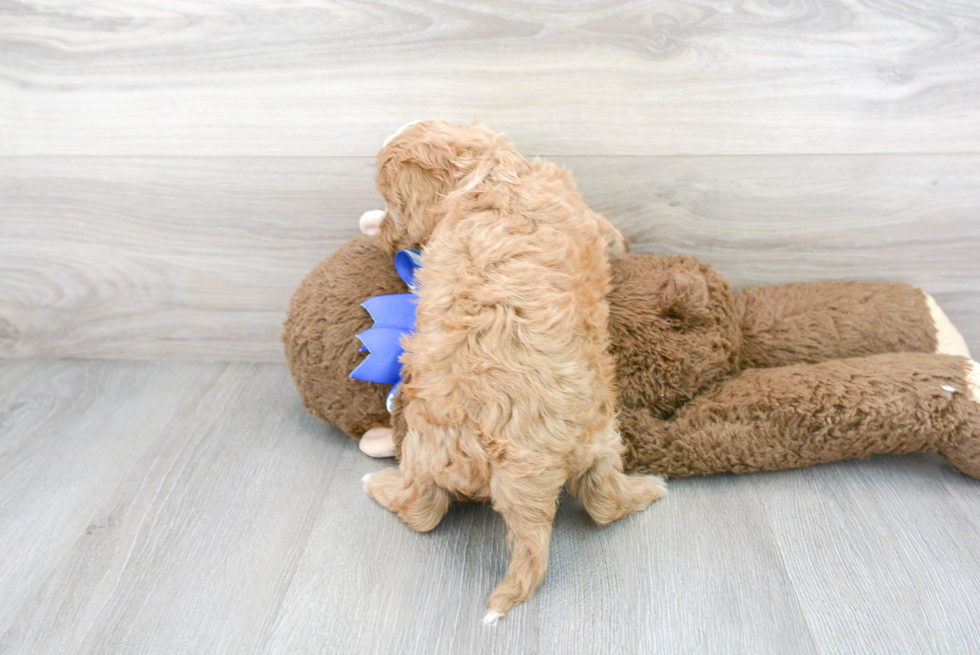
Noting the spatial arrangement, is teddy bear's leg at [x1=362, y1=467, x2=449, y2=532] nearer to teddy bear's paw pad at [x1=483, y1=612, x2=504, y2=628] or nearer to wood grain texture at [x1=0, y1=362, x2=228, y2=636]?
teddy bear's paw pad at [x1=483, y1=612, x2=504, y2=628]

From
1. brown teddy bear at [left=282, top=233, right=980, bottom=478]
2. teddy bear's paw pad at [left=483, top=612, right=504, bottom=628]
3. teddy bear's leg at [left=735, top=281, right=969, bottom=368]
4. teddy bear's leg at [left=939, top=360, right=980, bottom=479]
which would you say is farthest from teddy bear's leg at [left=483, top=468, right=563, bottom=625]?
teddy bear's leg at [left=939, top=360, right=980, bottom=479]

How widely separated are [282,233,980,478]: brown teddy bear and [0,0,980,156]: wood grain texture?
23 cm

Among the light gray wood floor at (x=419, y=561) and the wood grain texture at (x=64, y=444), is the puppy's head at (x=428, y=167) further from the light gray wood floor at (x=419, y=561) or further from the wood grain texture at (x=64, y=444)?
the wood grain texture at (x=64, y=444)

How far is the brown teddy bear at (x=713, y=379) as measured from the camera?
887 mm

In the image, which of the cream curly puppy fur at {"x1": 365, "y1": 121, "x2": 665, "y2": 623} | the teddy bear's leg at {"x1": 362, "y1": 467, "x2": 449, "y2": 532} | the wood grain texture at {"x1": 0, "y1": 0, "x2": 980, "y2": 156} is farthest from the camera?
the wood grain texture at {"x1": 0, "y1": 0, "x2": 980, "y2": 156}

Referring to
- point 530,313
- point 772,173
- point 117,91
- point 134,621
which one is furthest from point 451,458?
point 117,91

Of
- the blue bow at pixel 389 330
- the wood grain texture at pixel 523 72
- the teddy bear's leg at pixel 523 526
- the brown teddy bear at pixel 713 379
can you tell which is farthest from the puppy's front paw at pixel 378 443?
the wood grain texture at pixel 523 72

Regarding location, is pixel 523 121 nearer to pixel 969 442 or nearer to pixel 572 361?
pixel 572 361

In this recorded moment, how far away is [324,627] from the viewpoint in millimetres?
735

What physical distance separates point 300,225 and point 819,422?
850 millimetres

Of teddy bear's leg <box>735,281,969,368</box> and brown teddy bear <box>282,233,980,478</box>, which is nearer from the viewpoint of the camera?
brown teddy bear <box>282,233,980,478</box>

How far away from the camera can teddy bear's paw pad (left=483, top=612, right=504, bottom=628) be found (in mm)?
730

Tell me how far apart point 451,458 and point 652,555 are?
0.29 m

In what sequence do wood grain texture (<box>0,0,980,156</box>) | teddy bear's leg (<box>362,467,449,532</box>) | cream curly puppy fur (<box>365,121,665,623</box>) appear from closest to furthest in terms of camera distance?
1. cream curly puppy fur (<box>365,121,665,623</box>)
2. teddy bear's leg (<box>362,467,449,532</box>)
3. wood grain texture (<box>0,0,980,156</box>)
